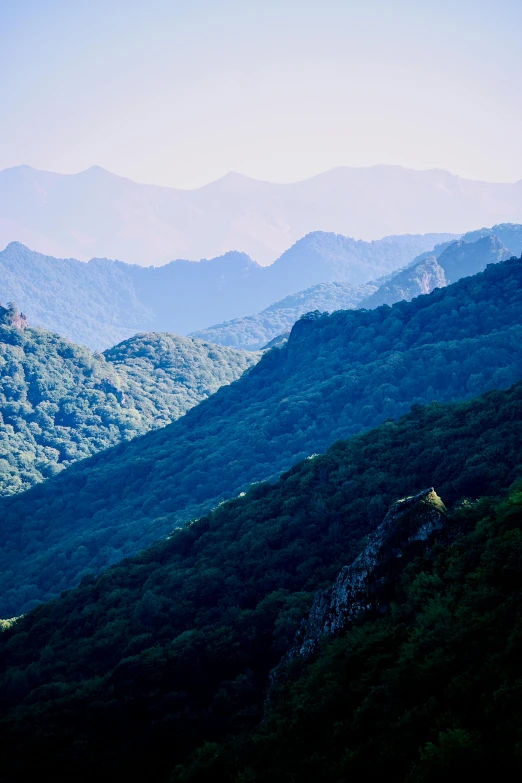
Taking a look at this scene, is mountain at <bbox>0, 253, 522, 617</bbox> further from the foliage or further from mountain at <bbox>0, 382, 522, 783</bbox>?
the foliage

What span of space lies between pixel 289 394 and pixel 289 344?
25.8 metres

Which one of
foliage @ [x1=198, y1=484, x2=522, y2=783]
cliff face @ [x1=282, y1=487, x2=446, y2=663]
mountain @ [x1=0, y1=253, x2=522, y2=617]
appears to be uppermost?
mountain @ [x1=0, y1=253, x2=522, y2=617]

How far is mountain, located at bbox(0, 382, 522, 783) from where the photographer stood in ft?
68.7

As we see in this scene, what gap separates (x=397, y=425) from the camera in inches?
2325

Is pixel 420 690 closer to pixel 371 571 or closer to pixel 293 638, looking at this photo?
pixel 371 571

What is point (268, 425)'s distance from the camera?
122938 millimetres

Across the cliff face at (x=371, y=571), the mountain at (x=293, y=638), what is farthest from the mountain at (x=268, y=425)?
the cliff face at (x=371, y=571)

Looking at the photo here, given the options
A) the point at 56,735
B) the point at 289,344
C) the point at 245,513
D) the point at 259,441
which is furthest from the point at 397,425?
the point at 289,344

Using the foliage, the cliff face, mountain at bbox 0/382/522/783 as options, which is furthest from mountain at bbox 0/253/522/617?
the foliage

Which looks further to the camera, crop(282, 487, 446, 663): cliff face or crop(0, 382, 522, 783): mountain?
crop(282, 487, 446, 663): cliff face

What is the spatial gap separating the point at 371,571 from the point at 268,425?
92.0 meters

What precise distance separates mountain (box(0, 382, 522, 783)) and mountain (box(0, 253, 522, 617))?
1587 inches

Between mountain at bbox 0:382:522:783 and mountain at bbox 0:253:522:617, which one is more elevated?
mountain at bbox 0:253:522:617

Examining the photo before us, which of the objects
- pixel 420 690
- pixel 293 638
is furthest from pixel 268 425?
pixel 420 690
